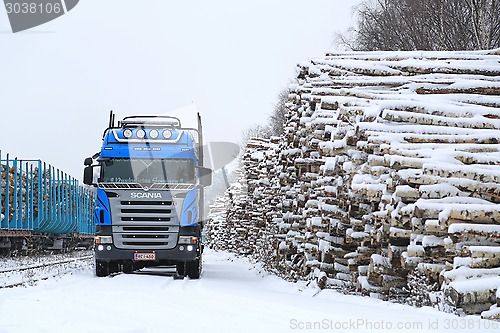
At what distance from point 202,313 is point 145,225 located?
7.25 m

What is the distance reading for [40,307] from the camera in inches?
342

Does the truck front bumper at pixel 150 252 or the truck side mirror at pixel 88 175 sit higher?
the truck side mirror at pixel 88 175

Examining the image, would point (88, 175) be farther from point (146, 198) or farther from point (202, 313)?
point (202, 313)

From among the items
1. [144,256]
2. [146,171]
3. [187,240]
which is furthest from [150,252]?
[146,171]

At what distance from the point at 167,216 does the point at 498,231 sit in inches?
352

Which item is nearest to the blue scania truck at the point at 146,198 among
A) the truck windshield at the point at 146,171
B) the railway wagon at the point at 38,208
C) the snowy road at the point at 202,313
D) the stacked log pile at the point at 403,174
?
the truck windshield at the point at 146,171

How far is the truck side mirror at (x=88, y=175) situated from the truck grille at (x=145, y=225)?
0.91 metres

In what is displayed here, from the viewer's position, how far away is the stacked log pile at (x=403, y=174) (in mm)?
7785

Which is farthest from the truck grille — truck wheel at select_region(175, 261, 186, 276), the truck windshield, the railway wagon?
the railway wagon

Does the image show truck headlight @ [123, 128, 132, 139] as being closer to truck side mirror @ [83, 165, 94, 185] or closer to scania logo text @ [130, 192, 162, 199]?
truck side mirror @ [83, 165, 94, 185]

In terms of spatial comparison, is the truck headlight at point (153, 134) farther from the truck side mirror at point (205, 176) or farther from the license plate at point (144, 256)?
the license plate at point (144, 256)

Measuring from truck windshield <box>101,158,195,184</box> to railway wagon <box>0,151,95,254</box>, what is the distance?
8577 millimetres

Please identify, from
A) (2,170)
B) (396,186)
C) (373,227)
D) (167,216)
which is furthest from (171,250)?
(2,170)

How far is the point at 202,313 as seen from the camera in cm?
825
